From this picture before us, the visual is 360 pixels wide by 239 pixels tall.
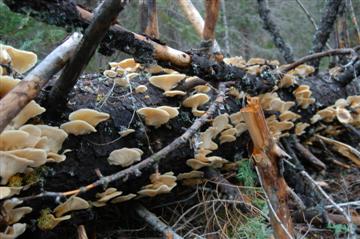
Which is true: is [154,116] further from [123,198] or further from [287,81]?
[287,81]

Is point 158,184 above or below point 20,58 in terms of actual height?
below

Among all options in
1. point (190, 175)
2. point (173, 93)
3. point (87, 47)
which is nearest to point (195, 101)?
point (173, 93)

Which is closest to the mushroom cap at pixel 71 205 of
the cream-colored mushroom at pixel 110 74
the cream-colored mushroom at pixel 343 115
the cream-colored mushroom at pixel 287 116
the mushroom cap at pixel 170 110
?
the mushroom cap at pixel 170 110

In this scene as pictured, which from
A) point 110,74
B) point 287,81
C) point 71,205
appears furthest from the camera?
point 287,81

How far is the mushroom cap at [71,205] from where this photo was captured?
6.25 feet

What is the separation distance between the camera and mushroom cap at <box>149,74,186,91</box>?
2.35m

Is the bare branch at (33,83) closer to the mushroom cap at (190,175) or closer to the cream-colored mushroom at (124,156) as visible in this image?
the cream-colored mushroom at (124,156)

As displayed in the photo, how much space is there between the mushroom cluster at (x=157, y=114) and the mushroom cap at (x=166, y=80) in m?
0.22

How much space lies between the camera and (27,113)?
1750 mm

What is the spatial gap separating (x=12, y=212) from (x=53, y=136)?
0.39 meters

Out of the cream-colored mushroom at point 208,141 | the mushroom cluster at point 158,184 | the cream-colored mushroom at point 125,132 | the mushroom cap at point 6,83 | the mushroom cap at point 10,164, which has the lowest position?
the mushroom cluster at point 158,184

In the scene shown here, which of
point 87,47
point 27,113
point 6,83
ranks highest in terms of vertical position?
point 87,47

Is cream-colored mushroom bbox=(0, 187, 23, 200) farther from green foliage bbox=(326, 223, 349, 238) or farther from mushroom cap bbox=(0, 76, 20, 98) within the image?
green foliage bbox=(326, 223, 349, 238)

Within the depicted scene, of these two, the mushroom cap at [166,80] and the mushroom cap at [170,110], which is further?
the mushroom cap at [166,80]
